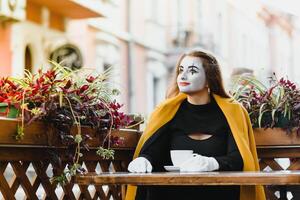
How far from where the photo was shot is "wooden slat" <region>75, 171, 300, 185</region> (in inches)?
91.9

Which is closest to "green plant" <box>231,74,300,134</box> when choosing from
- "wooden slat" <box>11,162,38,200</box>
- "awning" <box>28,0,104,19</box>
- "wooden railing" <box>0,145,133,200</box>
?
"wooden railing" <box>0,145,133,200</box>

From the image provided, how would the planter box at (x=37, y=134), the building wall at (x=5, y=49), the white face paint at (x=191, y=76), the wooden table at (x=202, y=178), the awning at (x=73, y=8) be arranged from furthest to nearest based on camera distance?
the awning at (x=73, y=8) < the building wall at (x=5, y=49) < the white face paint at (x=191, y=76) < the planter box at (x=37, y=134) < the wooden table at (x=202, y=178)

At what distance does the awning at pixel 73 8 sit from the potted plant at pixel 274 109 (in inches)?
259

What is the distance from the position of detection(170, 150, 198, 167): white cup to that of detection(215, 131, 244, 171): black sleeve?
0.39 ft

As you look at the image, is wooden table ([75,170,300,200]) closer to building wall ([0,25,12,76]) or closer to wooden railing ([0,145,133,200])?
wooden railing ([0,145,133,200])

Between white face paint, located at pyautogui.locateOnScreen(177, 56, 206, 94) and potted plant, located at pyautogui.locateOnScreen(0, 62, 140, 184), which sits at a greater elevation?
white face paint, located at pyautogui.locateOnScreen(177, 56, 206, 94)

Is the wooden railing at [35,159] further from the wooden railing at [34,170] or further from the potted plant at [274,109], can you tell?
the potted plant at [274,109]

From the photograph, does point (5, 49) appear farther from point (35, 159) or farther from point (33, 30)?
point (35, 159)

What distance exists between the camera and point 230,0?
2162 centimetres

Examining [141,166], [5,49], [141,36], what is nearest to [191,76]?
[141,166]

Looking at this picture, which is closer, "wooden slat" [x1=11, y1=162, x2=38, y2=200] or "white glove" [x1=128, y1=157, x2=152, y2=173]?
"wooden slat" [x1=11, y1=162, x2=38, y2=200]

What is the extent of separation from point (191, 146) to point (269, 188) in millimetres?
741

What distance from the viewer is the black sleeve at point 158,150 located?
3.10 m

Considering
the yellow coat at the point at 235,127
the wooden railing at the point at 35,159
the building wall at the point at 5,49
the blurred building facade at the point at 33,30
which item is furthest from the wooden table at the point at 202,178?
the building wall at the point at 5,49
